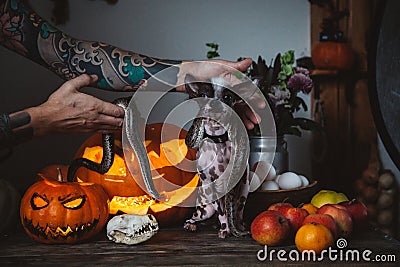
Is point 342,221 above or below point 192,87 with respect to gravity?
below

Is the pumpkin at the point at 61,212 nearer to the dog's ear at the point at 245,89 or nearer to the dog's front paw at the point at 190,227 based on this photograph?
the dog's front paw at the point at 190,227

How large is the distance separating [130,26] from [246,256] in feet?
3.61

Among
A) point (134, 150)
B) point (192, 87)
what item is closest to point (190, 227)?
point (134, 150)

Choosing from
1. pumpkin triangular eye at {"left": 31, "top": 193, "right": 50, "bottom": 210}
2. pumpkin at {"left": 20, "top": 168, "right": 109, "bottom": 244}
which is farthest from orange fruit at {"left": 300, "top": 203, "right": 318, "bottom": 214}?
pumpkin triangular eye at {"left": 31, "top": 193, "right": 50, "bottom": 210}

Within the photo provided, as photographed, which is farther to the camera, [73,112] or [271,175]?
[271,175]

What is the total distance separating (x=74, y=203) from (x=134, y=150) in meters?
0.18

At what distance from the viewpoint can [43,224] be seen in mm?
1163

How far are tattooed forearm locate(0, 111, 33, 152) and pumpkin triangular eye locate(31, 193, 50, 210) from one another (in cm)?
14

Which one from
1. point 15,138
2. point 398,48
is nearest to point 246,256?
point 15,138

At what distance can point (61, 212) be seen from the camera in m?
1.16

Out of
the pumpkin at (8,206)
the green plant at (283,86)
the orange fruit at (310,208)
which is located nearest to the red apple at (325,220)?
the orange fruit at (310,208)

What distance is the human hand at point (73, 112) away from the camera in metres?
1.23

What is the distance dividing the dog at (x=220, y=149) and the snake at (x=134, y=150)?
0.12 meters

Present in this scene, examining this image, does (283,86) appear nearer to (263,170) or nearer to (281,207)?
(263,170)
